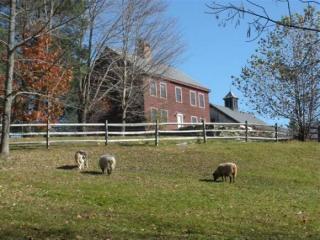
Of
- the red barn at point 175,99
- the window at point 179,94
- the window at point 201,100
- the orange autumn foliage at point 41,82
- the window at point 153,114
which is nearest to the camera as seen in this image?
the orange autumn foliage at point 41,82

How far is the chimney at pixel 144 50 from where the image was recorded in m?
49.6

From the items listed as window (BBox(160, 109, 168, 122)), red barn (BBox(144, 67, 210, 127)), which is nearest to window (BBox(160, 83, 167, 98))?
red barn (BBox(144, 67, 210, 127))

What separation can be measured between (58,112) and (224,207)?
88.8 feet

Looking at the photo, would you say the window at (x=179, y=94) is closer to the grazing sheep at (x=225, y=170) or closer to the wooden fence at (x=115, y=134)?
the wooden fence at (x=115, y=134)

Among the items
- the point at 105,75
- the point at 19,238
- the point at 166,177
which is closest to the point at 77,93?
the point at 105,75

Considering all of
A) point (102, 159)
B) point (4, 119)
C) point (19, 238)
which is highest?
point (4, 119)

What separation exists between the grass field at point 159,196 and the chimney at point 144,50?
61.4 ft

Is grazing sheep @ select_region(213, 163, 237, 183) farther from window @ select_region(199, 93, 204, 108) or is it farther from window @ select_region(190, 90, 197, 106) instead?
window @ select_region(199, 93, 204, 108)

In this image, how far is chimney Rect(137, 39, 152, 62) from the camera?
49.6 m

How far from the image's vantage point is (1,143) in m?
26.0

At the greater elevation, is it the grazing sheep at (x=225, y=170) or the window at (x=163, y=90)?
the window at (x=163, y=90)

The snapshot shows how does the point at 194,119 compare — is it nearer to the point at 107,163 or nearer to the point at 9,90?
the point at 9,90

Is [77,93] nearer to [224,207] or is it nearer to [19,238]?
[224,207]

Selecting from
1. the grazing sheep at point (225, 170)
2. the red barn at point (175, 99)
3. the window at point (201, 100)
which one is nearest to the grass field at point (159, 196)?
the grazing sheep at point (225, 170)
